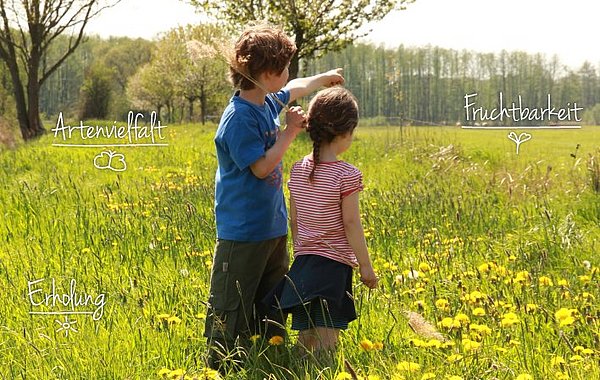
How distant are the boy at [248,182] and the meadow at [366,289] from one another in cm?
22

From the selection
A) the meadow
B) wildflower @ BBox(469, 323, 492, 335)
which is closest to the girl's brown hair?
the meadow

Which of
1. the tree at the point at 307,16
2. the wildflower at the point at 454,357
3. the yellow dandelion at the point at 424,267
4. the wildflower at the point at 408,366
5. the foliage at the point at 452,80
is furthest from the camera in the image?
the foliage at the point at 452,80

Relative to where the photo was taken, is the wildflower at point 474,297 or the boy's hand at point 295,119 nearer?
the boy's hand at point 295,119

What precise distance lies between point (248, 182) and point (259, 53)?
1.88 ft

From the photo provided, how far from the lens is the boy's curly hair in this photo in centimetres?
304

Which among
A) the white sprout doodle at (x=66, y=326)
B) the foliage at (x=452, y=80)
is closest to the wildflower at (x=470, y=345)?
the white sprout doodle at (x=66, y=326)

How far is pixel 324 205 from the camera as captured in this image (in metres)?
3.06

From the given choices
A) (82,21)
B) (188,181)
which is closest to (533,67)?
(82,21)

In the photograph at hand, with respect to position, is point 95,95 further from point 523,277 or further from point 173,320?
point 523,277

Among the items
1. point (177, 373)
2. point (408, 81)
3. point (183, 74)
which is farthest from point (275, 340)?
point (408, 81)

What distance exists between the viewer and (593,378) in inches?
99.4

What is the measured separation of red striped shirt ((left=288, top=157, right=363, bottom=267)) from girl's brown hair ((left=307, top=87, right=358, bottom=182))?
0.06 m

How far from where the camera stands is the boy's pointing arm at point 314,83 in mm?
3479

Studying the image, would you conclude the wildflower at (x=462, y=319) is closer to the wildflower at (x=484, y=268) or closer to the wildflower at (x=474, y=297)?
the wildflower at (x=474, y=297)
